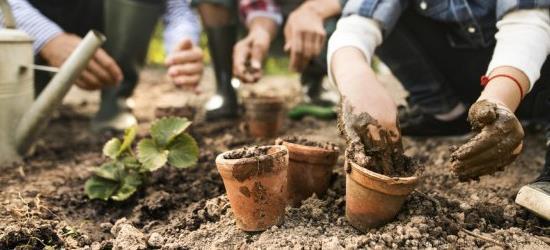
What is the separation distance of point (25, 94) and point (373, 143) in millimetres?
1464

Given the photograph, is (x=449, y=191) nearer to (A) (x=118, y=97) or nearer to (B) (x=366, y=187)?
(B) (x=366, y=187)

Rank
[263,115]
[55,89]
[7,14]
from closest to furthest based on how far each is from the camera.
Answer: [7,14] < [55,89] < [263,115]

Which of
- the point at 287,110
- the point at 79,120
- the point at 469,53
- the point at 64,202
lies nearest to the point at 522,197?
the point at 469,53

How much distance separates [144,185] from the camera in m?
1.95

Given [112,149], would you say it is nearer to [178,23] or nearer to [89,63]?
[89,63]

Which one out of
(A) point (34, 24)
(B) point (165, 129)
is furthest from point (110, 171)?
(A) point (34, 24)

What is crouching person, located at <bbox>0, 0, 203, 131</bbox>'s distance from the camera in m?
2.42

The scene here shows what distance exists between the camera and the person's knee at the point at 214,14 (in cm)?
308

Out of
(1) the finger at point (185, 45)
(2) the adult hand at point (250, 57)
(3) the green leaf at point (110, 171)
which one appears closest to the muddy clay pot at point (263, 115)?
(2) the adult hand at point (250, 57)

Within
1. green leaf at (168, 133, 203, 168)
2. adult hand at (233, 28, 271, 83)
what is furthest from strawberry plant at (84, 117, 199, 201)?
adult hand at (233, 28, 271, 83)

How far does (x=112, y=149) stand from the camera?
75.0 inches

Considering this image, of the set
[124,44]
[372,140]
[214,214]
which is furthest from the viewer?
[124,44]

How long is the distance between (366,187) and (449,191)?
61cm

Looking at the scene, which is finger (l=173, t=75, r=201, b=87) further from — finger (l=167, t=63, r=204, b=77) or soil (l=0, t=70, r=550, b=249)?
soil (l=0, t=70, r=550, b=249)
